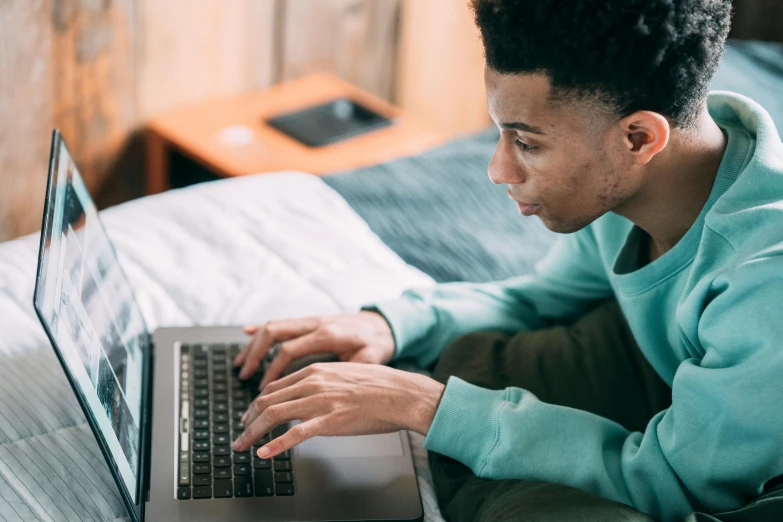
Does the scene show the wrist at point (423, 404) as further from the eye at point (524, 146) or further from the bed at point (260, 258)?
the eye at point (524, 146)

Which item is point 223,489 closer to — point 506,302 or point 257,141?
point 506,302

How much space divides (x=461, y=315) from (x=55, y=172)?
21.3 inches

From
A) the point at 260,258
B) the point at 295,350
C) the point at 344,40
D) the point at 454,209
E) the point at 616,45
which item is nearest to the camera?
the point at 616,45

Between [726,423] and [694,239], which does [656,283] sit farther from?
[726,423]

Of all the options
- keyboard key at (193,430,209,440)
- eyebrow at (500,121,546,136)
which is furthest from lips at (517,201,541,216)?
keyboard key at (193,430,209,440)

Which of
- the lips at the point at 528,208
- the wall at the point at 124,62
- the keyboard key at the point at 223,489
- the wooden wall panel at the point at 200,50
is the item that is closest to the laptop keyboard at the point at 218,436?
the keyboard key at the point at 223,489

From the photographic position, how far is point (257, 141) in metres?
2.05

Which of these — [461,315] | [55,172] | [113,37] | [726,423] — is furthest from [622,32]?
[113,37]

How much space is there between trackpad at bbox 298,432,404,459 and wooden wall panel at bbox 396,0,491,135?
1647 mm

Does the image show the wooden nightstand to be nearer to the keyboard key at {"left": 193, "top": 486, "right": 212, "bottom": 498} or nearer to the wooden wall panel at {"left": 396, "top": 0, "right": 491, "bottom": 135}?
the wooden wall panel at {"left": 396, "top": 0, "right": 491, "bottom": 135}

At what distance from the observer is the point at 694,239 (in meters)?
1.01

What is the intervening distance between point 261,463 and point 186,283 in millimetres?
420

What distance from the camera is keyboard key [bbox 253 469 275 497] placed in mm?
965

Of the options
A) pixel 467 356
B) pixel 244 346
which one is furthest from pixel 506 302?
pixel 244 346
